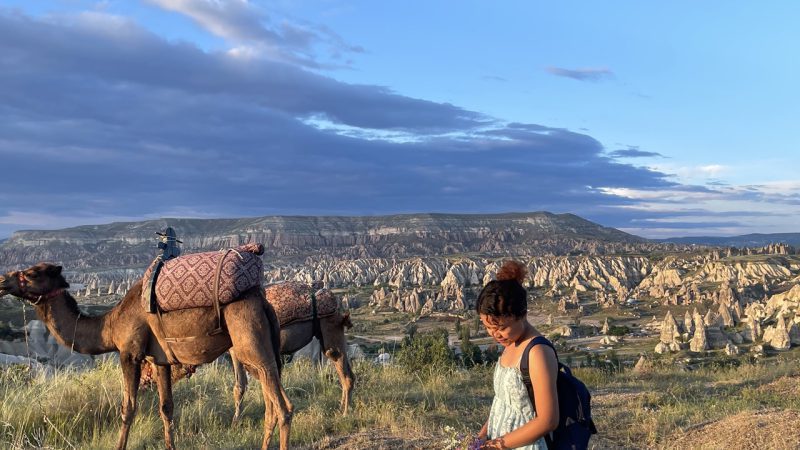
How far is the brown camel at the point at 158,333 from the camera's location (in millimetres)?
7191

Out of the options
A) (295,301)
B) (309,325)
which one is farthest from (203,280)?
(309,325)

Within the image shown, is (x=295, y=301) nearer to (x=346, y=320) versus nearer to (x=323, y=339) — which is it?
(x=323, y=339)

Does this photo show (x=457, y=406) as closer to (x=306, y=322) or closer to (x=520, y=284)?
(x=306, y=322)

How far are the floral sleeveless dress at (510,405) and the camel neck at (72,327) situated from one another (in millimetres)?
Answer: 5151

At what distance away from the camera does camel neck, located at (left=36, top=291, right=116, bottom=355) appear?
7809mm

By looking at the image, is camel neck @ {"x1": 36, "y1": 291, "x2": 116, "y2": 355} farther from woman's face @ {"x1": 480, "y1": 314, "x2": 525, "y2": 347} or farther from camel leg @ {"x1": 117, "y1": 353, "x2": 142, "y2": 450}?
woman's face @ {"x1": 480, "y1": 314, "x2": 525, "y2": 347}

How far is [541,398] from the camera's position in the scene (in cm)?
416

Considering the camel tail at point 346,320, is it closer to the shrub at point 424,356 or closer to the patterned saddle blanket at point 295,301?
the patterned saddle blanket at point 295,301

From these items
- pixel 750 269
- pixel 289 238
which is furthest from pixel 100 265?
pixel 750 269

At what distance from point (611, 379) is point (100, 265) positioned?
17431cm

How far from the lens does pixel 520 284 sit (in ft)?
14.7

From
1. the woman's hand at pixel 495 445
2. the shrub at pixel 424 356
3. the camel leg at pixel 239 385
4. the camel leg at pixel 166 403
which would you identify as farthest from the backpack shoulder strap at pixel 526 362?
the shrub at pixel 424 356

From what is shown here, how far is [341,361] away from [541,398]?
6880 millimetres

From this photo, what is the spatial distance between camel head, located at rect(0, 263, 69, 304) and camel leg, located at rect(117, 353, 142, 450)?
1.19 m
